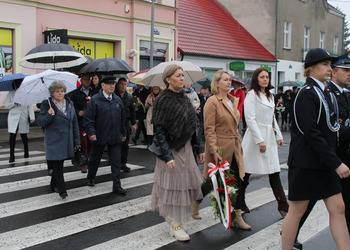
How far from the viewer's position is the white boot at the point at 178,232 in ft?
15.3

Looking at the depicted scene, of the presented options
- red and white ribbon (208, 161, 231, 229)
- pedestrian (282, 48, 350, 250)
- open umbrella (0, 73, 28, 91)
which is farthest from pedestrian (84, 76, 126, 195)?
pedestrian (282, 48, 350, 250)

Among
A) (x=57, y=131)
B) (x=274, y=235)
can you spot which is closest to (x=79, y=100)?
(x=57, y=131)

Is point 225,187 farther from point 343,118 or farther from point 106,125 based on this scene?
point 106,125

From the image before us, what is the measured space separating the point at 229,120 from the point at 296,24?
30.4 m

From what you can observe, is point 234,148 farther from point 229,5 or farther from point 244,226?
point 229,5

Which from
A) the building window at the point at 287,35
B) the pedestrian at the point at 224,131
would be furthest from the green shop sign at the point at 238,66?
the pedestrian at the point at 224,131

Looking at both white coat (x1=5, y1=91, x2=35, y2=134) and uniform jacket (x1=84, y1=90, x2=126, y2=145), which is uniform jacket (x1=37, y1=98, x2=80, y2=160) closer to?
uniform jacket (x1=84, y1=90, x2=126, y2=145)

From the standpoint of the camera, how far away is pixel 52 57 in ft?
34.7

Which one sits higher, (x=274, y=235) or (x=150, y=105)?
(x=150, y=105)

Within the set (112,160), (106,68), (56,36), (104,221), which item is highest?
(56,36)

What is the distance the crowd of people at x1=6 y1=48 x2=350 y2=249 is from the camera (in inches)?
146

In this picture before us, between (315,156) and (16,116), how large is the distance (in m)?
7.64

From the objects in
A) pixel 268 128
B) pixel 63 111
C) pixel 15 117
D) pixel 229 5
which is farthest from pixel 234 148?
pixel 229 5

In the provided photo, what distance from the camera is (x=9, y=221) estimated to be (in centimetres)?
538
